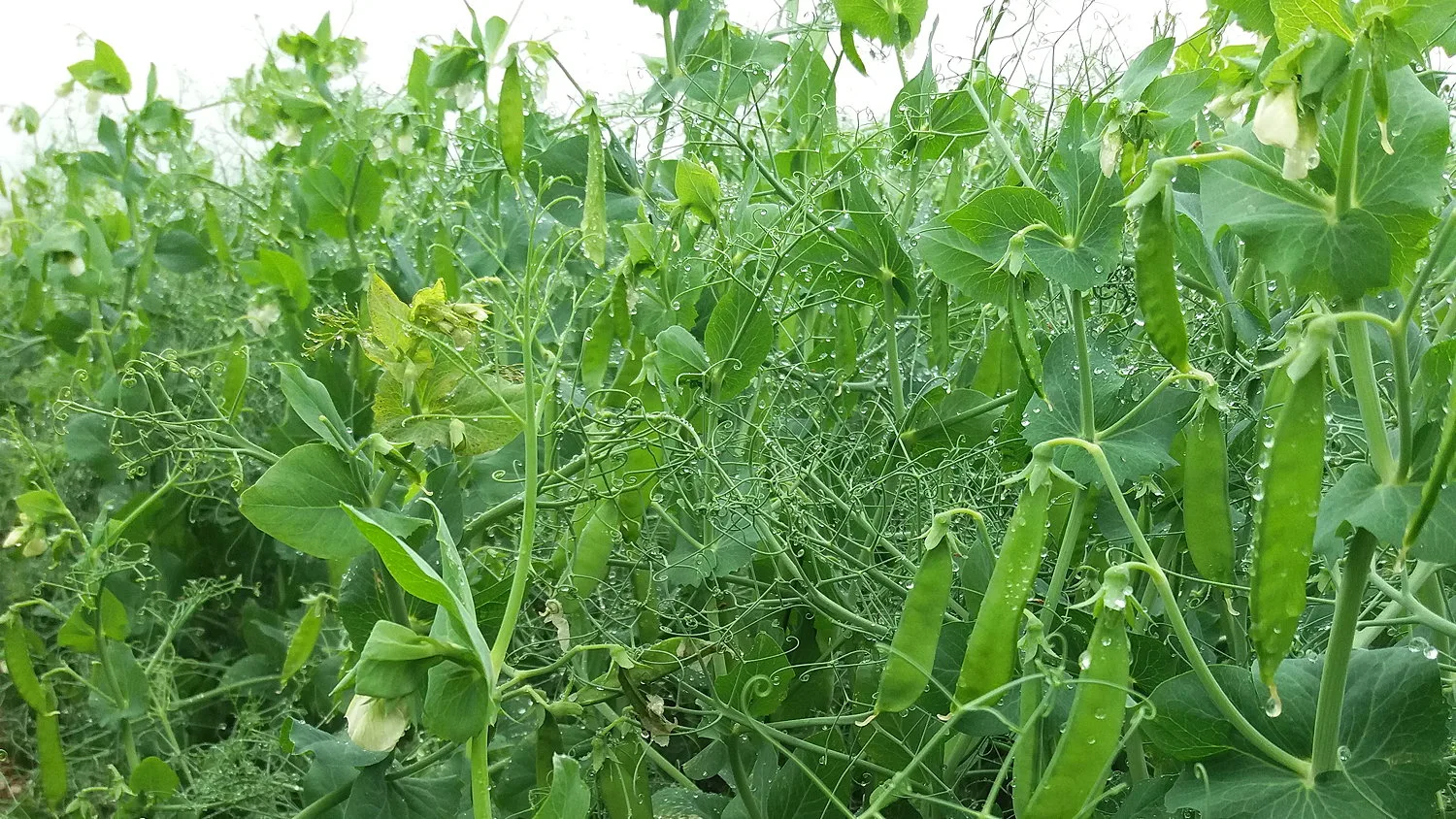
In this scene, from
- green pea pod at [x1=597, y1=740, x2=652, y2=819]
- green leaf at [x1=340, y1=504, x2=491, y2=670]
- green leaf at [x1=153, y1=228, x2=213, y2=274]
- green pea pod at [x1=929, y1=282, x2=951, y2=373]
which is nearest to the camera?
green leaf at [x1=340, y1=504, x2=491, y2=670]

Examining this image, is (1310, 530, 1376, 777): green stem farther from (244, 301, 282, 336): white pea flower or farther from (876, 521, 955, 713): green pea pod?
(244, 301, 282, 336): white pea flower

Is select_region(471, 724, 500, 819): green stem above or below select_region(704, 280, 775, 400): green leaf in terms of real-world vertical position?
below

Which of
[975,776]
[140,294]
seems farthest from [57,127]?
[975,776]

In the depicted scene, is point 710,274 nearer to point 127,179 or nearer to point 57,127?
point 127,179

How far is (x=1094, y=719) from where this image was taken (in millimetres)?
399

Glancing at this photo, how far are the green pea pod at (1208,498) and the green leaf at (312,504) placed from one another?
0.34 m

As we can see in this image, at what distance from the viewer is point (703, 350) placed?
26.7 inches

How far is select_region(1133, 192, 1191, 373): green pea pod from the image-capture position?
394mm

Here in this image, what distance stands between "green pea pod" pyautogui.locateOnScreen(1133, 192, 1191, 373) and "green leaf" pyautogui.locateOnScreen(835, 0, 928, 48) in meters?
0.35

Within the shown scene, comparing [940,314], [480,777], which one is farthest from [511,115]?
[480,777]

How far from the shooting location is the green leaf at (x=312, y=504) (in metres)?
0.50

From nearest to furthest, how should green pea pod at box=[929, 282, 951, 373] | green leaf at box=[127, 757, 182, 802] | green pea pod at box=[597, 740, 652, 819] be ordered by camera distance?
green pea pod at box=[597, 740, 652, 819] < green pea pod at box=[929, 282, 951, 373] < green leaf at box=[127, 757, 182, 802]

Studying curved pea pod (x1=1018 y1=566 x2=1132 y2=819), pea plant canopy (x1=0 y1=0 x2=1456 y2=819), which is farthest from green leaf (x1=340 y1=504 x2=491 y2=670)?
curved pea pod (x1=1018 y1=566 x2=1132 y2=819)

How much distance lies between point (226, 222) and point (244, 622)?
63 centimetres
